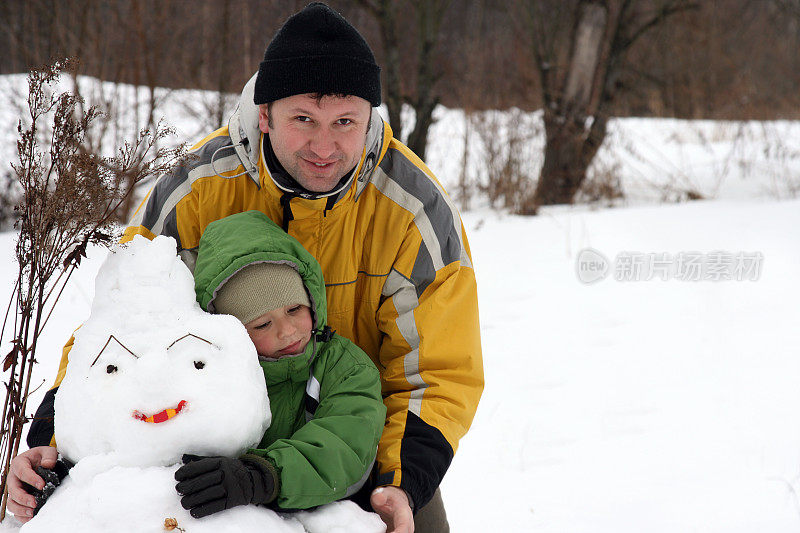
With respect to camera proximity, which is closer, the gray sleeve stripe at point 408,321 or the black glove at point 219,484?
the black glove at point 219,484

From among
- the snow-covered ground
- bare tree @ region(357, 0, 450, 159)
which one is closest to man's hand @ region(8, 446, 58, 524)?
the snow-covered ground

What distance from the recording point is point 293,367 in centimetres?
166

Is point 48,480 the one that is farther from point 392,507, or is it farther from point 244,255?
point 392,507

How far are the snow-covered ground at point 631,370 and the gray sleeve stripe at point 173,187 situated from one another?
161cm

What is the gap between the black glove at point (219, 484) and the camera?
51.6 inches

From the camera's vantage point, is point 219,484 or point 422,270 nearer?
point 219,484

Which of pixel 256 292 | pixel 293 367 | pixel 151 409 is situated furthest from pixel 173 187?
pixel 151 409

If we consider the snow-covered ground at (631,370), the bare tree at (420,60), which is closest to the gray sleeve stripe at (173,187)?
the snow-covered ground at (631,370)

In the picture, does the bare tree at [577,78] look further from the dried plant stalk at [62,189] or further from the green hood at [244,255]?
the dried plant stalk at [62,189]

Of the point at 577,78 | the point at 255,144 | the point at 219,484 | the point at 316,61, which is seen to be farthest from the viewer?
the point at 577,78

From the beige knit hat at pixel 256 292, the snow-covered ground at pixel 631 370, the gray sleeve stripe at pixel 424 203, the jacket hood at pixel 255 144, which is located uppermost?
the jacket hood at pixel 255 144

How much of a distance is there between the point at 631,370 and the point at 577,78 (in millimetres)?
4254

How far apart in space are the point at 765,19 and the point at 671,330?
41.2 ft

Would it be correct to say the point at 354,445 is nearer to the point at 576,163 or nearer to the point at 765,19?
the point at 576,163
